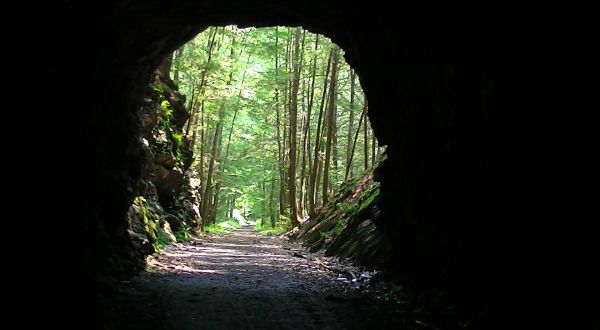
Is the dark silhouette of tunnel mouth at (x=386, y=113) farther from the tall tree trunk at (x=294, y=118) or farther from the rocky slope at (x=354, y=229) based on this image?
the tall tree trunk at (x=294, y=118)

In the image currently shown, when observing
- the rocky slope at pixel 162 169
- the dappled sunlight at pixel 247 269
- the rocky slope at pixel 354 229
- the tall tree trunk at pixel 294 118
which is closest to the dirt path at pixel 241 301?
the dappled sunlight at pixel 247 269

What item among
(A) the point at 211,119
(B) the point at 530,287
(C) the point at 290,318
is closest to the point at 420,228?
(C) the point at 290,318

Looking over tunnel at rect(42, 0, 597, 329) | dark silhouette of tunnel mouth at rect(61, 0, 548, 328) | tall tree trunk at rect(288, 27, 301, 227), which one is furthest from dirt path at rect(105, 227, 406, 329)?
tall tree trunk at rect(288, 27, 301, 227)

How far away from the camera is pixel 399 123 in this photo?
8883mm

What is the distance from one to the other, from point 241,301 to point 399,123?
4.13 metres

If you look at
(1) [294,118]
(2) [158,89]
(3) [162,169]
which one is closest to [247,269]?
(3) [162,169]

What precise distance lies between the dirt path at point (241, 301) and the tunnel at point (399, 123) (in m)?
0.71

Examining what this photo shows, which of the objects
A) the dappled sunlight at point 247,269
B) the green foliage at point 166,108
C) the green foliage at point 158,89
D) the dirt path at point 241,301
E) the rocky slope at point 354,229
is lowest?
the dirt path at point 241,301

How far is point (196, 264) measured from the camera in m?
11.8

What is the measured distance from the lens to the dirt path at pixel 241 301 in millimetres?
5918

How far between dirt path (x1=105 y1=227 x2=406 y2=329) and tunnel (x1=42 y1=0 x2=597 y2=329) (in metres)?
0.71

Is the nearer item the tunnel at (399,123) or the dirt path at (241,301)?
the tunnel at (399,123)

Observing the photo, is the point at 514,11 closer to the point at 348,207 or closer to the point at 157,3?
the point at 157,3

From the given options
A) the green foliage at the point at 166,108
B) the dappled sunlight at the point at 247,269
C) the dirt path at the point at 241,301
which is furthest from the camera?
the green foliage at the point at 166,108
